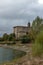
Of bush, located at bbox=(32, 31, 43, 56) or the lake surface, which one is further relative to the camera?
the lake surface

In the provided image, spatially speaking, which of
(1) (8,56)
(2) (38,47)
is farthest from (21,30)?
(2) (38,47)

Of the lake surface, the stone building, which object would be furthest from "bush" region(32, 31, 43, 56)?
the stone building

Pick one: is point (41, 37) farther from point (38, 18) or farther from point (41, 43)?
point (38, 18)

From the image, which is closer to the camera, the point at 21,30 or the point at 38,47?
the point at 38,47

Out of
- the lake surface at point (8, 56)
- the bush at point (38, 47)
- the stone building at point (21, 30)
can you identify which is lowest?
the lake surface at point (8, 56)

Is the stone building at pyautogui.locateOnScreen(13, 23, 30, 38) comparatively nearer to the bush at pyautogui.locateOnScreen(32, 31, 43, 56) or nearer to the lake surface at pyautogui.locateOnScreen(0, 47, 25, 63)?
the lake surface at pyautogui.locateOnScreen(0, 47, 25, 63)

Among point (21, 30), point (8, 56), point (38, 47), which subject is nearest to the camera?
point (38, 47)

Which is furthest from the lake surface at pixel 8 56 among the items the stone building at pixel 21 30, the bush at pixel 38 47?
the stone building at pixel 21 30

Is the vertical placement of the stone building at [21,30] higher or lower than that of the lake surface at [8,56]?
higher

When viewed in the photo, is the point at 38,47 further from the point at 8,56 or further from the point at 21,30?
the point at 21,30

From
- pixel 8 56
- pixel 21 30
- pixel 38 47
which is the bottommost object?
pixel 8 56

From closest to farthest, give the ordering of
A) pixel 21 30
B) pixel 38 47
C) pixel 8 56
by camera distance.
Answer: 1. pixel 38 47
2. pixel 8 56
3. pixel 21 30

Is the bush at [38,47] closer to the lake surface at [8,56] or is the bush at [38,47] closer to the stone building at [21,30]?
the lake surface at [8,56]

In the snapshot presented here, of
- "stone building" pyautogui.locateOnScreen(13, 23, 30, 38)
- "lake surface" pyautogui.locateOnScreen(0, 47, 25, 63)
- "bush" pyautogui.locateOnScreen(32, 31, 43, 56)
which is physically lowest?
"lake surface" pyautogui.locateOnScreen(0, 47, 25, 63)
